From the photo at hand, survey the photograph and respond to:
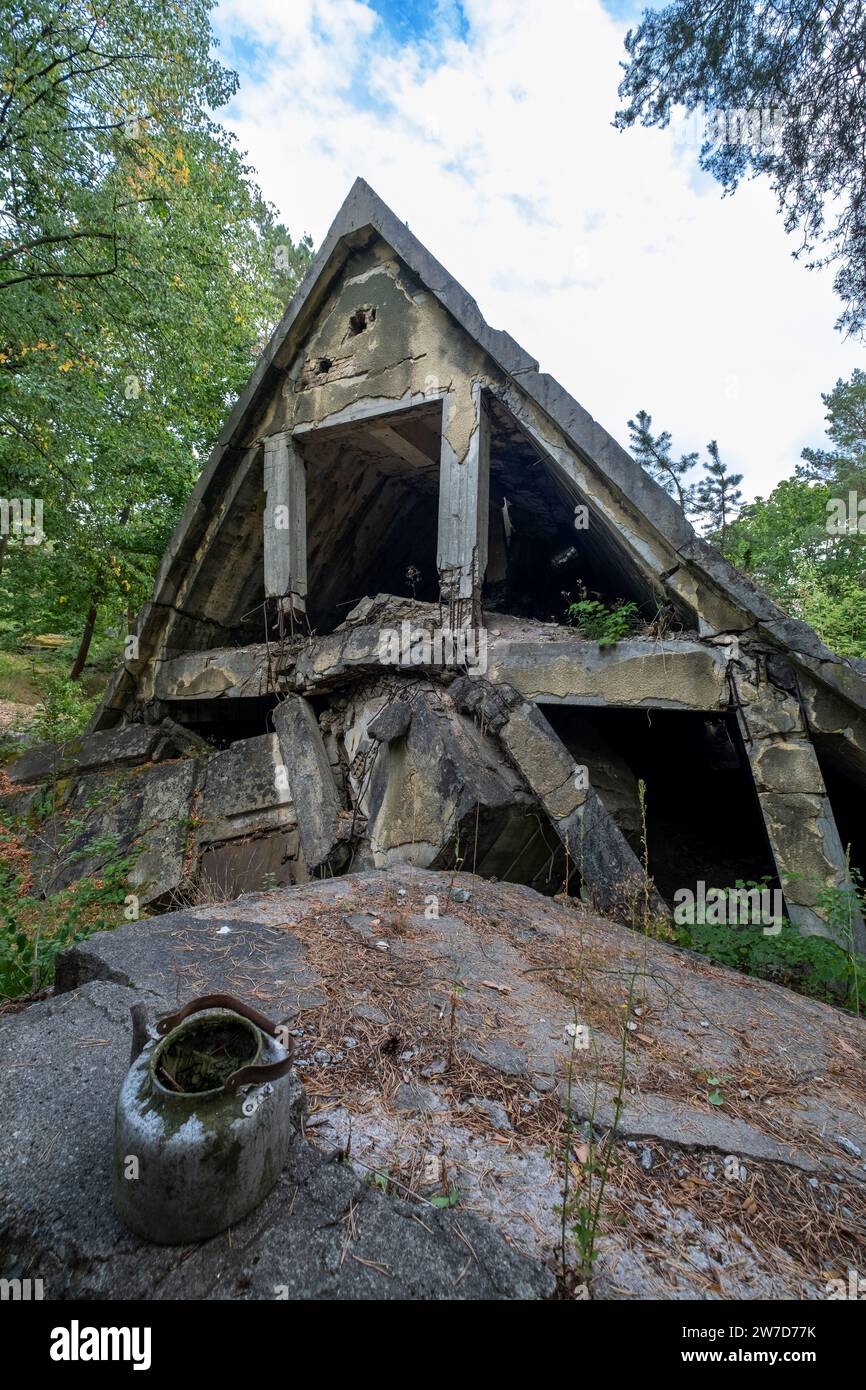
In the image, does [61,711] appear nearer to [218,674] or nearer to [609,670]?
[218,674]

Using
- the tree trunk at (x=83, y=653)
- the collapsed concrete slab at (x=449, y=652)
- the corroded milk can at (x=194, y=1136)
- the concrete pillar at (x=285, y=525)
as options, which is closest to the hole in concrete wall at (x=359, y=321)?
the collapsed concrete slab at (x=449, y=652)

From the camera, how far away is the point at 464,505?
20.8ft

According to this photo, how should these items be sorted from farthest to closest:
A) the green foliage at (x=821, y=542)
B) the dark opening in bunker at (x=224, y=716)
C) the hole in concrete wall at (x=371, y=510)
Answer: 1. the green foliage at (x=821, y=542)
2. the dark opening in bunker at (x=224, y=716)
3. the hole in concrete wall at (x=371, y=510)

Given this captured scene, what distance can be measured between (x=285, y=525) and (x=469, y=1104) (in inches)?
251

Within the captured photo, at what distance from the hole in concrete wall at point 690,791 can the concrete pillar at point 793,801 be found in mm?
1669

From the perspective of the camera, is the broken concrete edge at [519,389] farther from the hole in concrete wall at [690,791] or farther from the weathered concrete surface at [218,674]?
the hole in concrete wall at [690,791]

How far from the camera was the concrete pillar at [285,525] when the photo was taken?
24.2ft

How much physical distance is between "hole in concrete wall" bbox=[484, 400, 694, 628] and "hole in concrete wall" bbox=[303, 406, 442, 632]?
843 mm

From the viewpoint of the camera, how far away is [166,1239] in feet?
5.08

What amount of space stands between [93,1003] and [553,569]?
330 inches

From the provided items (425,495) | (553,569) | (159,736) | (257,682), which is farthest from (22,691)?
(553,569)

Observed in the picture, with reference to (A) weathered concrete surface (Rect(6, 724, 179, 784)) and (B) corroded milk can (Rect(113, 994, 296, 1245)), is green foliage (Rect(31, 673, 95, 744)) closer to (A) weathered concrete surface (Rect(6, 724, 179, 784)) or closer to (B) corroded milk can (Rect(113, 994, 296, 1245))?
(A) weathered concrete surface (Rect(6, 724, 179, 784))

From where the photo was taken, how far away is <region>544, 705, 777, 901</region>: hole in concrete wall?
7332 mm
